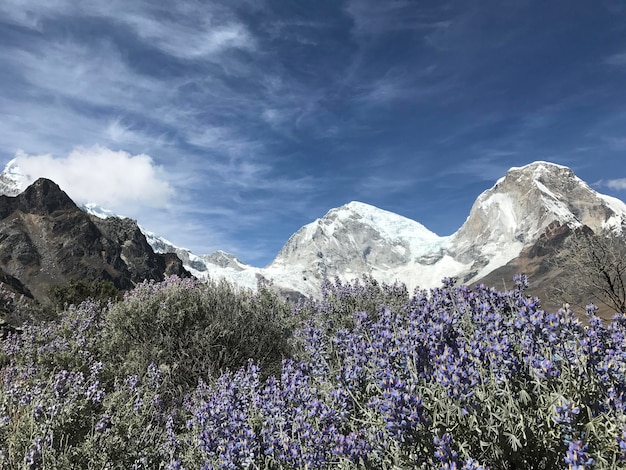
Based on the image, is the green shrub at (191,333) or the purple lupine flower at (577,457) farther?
the green shrub at (191,333)

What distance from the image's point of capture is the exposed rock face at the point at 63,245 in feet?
375

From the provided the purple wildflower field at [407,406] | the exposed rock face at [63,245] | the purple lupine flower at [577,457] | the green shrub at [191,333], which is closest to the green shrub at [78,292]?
the green shrub at [191,333]

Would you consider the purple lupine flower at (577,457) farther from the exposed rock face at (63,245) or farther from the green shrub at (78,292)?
the exposed rock face at (63,245)

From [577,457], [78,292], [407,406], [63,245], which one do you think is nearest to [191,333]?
[407,406]

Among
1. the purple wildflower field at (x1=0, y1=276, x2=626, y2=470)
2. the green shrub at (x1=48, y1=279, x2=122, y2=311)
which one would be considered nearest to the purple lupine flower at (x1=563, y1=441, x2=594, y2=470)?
the purple wildflower field at (x1=0, y1=276, x2=626, y2=470)

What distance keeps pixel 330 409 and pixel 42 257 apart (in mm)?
139804

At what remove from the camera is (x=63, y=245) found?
125 meters

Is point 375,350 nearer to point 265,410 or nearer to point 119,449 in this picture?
point 265,410

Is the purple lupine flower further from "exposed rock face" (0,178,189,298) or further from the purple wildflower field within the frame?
"exposed rock face" (0,178,189,298)

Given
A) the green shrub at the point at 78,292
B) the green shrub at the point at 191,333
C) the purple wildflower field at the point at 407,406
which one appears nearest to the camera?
the purple wildflower field at the point at 407,406

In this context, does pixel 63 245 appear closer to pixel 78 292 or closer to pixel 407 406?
pixel 78 292

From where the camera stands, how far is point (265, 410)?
324 cm

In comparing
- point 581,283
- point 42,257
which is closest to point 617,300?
point 581,283

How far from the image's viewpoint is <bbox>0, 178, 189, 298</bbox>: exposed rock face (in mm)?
114438
